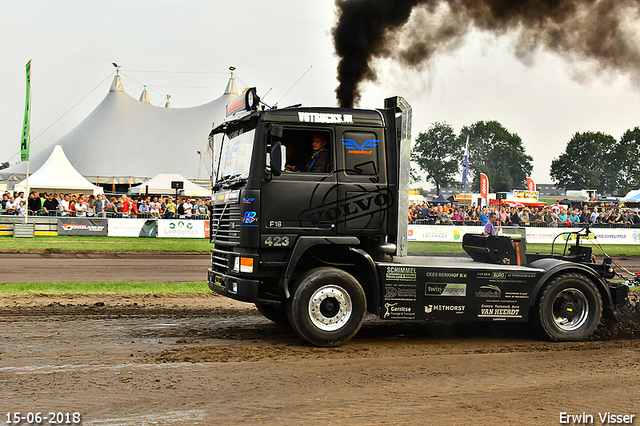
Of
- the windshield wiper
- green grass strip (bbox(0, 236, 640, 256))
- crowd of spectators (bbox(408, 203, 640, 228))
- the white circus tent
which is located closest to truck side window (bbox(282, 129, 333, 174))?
the windshield wiper

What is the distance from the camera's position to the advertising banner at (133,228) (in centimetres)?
2575

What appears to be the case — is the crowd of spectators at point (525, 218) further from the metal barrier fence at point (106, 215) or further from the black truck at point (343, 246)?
the black truck at point (343, 246)

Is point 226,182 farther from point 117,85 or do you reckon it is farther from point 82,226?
point 117,85

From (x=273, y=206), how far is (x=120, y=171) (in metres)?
39.7

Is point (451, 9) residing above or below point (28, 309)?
above

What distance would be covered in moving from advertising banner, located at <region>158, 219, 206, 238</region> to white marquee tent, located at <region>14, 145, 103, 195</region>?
9.87 m

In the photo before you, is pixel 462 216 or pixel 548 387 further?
pixel 462 216

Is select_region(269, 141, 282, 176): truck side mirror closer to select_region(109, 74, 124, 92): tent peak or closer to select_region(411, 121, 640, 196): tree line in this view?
select_region(109, 74, 124, 92): tent peak

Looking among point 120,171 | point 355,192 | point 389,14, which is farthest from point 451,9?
point 120,171

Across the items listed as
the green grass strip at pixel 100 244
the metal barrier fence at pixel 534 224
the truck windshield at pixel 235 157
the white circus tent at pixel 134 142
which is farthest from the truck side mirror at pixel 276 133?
the white circus tent at pixel 134 142

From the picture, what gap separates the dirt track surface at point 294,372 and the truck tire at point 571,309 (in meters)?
0.22

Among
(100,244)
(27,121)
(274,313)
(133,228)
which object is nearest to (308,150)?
(274,313)

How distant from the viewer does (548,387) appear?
18.7ft

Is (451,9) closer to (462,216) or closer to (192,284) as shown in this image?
(192,284)
